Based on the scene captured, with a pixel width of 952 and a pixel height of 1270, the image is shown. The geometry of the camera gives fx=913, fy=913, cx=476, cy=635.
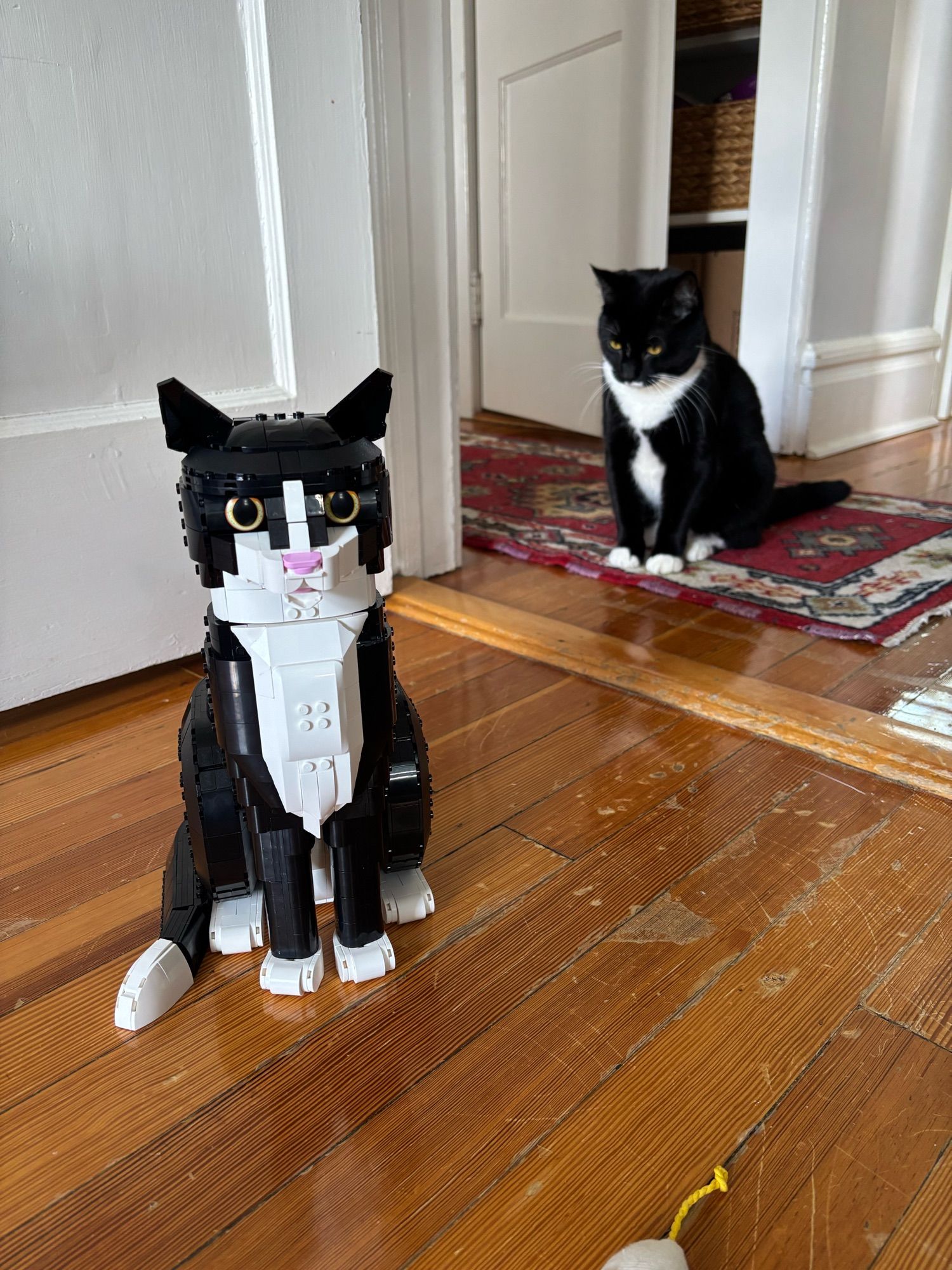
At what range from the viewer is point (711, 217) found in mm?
2588

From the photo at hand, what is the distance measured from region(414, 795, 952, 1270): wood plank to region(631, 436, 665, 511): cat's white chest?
0.91 metres

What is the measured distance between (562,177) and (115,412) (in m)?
1.91

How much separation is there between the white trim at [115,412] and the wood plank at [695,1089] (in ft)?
2.86

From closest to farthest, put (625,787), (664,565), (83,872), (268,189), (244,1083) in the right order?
1. (244,1083)
2. (83,872)
3. (625,787)
4. (268,189)
5. (664,565)

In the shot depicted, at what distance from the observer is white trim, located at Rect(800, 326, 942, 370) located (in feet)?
7.64

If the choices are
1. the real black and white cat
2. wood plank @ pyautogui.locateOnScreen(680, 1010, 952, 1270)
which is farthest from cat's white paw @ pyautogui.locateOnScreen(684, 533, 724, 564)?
wood plank @ pyautogui.locateOnScreen(680, 1010, 952, 1270)

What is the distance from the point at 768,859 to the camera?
0.82 m

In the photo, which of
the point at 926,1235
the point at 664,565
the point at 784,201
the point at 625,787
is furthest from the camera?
the point at 784,201

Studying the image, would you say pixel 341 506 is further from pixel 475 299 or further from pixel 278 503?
pixel 475 299

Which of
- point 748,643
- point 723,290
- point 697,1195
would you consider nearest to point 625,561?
point 748,643

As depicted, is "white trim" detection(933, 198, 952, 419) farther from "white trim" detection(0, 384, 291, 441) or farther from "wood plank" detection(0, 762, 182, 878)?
"wood plank" detection(0, 762, 182, 878)

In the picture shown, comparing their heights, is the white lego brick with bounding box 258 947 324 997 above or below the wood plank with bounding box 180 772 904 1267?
above

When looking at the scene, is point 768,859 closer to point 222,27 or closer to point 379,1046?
point 379,1046

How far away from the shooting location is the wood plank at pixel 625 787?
0.87 m
